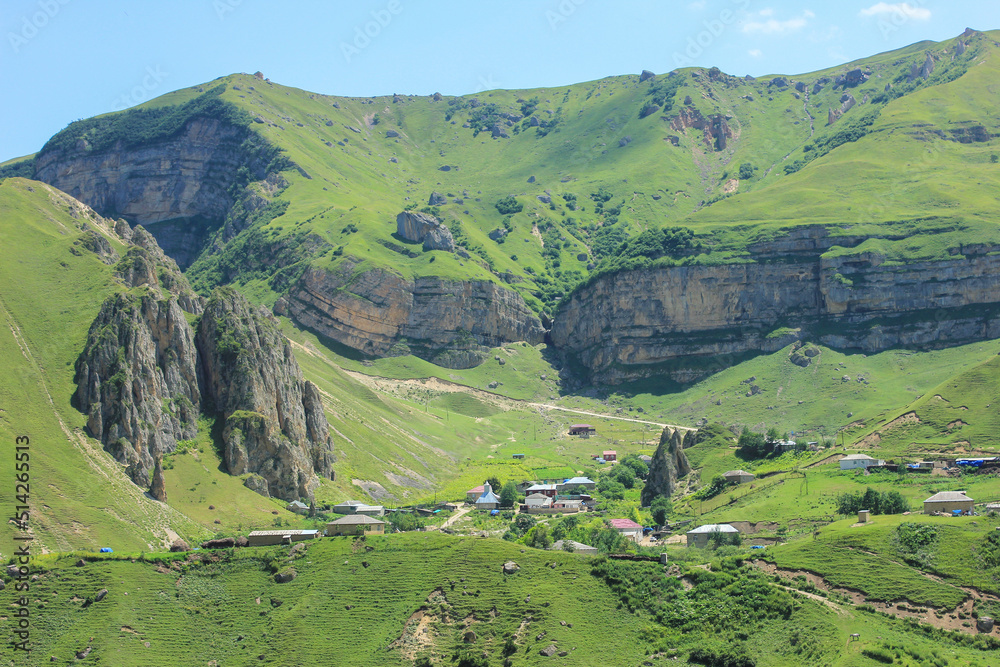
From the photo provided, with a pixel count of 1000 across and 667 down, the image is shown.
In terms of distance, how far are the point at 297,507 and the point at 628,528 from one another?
41043 millimetres

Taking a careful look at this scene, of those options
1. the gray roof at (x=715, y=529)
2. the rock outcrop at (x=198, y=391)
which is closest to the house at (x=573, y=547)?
the gray roof at (x=715, y=529)

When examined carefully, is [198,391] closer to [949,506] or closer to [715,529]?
[715,529]

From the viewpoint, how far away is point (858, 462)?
429 feet

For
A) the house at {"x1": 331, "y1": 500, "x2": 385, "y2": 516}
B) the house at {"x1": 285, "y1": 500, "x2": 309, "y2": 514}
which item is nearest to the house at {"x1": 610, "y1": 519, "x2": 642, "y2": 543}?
the house at {"x1": 331, "y1": 500, "x2": 385, "y2": 516}

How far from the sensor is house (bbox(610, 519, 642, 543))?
390 ft

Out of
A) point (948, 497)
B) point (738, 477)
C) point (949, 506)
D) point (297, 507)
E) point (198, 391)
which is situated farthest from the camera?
point (198, 391)

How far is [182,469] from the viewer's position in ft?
433

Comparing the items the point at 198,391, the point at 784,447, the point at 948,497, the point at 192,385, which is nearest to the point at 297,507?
the point at 198,391

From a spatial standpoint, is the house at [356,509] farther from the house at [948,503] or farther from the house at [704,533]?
the house at [948,503]

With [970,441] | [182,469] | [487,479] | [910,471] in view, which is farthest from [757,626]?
[487,479]

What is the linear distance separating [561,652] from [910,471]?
201 ft

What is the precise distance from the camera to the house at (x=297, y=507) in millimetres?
136125

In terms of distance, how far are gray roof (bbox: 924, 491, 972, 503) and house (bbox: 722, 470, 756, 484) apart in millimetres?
36421

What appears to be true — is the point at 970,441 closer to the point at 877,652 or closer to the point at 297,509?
the point at 877,652
